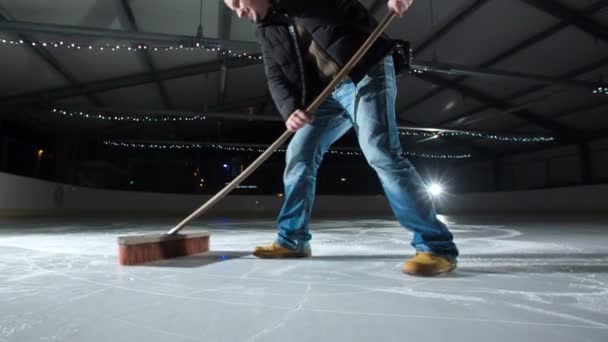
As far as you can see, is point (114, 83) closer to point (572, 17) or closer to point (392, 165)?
point (392, 165)

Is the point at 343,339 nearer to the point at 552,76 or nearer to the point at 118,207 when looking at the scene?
the point at 552,76

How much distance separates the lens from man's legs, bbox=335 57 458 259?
3.54 feet

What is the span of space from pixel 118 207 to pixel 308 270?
7325 mm

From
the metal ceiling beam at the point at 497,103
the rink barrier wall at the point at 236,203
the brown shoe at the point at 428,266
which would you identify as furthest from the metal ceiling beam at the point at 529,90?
the brown shoe at the point at 428,266

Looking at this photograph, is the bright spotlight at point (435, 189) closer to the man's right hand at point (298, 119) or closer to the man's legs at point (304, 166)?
the man's legs at point (304, 166)

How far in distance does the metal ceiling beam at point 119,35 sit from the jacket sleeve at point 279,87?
10.2ft

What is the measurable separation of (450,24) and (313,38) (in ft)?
15.6

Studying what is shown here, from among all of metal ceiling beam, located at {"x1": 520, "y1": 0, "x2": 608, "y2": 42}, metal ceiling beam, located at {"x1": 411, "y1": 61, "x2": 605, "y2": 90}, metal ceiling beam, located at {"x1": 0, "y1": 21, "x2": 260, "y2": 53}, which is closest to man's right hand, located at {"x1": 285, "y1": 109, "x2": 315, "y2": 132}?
metal ceiling beam, located at {"x1": 0, "y1": 21, "x2": 260, "y2": 53}

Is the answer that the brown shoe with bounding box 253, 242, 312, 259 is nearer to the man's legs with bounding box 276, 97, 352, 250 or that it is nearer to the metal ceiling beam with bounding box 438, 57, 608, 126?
the man's legs with bounding box 276, 97, 352, 250

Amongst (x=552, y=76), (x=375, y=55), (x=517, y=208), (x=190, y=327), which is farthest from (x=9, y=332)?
(x=517, y=208)

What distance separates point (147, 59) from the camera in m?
5.34

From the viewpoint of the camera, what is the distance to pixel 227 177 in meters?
9.34

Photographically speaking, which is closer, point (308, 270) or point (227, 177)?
point (308, 270)

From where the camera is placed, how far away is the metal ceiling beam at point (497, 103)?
708cm
